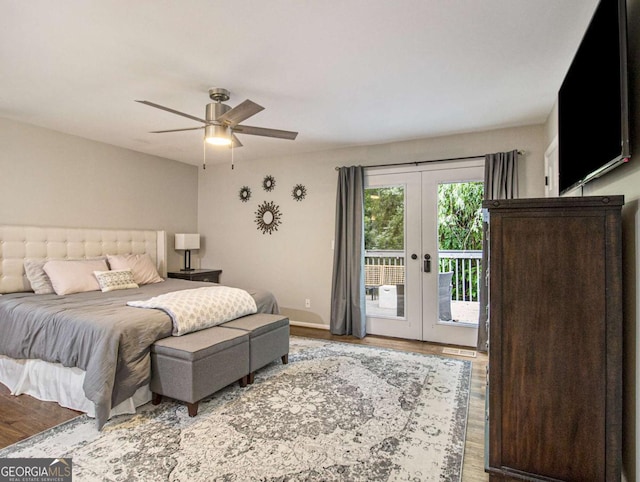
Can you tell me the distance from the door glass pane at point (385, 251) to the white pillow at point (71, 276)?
3268mm

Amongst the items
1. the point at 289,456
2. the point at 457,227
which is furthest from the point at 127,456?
the point at 457,227

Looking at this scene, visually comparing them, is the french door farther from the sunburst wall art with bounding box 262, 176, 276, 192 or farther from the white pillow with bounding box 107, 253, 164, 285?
the white pillow with bounding box 107, 253, 164, 285

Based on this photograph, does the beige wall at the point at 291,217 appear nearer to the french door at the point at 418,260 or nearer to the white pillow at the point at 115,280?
the french door at the point at 418,260

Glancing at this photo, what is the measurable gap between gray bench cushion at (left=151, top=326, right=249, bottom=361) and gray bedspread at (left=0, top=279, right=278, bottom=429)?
10 cm

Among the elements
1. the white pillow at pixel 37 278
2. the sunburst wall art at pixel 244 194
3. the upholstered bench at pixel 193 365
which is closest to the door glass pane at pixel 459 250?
the upholstered bench at pixel 193 365

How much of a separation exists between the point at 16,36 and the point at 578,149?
346 centimetres

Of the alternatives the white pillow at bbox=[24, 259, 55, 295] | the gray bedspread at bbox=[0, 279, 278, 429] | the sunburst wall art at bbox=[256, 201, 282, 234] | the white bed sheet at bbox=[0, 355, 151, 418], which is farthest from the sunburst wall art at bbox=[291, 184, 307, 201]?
the white bed sheet at bbox=[0, 355, 151, 418]

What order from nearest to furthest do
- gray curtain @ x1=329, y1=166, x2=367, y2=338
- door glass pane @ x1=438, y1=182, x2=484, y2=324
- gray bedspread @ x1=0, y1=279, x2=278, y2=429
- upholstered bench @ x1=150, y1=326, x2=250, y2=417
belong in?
gray bedspread @ x1=0, y1=279, x2=278, y2=429 < upholstered bench @ x1=150, y1=326, x2=250, y2=417 < door glass pane @ x1=438, y1=182, x2=484, y2=324 < gray curtain @ x1=329, y1=166, x2=367, y2=338

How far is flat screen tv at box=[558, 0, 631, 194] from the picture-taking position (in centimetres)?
132

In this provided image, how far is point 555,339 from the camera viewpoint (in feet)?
5.01

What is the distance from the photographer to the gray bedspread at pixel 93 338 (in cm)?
228

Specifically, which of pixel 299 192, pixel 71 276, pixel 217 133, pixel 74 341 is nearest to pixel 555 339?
pixel 217 133

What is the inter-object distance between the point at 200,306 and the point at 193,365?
64 centimetres

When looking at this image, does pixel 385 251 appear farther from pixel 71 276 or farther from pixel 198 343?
pixel 71 276
